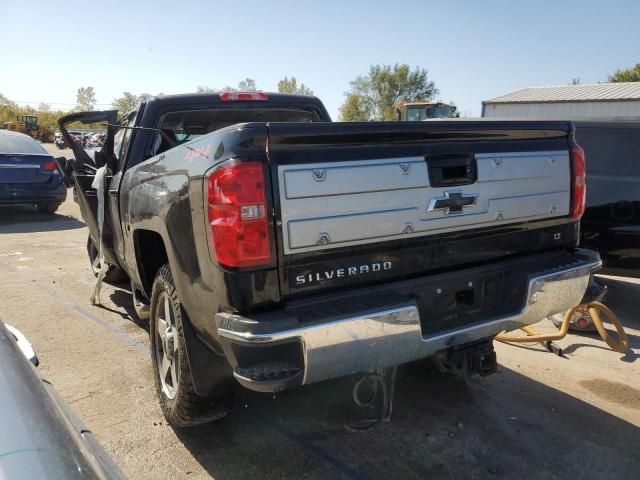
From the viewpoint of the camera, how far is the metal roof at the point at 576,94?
24.1 m

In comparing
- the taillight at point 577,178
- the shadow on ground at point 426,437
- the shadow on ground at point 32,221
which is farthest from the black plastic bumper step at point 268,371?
the shadow on ground at point 32,221

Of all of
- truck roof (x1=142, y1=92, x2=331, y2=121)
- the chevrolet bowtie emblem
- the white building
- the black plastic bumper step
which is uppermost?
the white building

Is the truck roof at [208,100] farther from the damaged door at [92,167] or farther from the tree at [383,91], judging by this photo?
the tree at [383,91]

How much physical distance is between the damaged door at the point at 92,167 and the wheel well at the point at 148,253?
91 cm

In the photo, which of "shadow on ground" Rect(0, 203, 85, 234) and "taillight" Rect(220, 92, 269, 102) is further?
"shadow on ground" Rect(0, 203, 85, 234)

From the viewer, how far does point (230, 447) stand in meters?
2.99

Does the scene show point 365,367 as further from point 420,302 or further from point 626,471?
point 626,471

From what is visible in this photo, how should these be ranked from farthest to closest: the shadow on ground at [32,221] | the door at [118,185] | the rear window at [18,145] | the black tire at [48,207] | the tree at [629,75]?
the tree at [629,75] < the black tire at [48,207] < the rear window at [18,145] < the shadow on ground at [32,221] < the door at [118,185]

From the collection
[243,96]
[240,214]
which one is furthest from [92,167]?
[240,214]

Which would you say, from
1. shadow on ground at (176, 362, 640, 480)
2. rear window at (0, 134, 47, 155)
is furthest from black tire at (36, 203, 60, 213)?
shadow on ground at (176, 362, 640, 480)

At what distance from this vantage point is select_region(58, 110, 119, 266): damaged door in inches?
169

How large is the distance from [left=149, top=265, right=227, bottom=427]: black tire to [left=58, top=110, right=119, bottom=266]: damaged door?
4.52 feet

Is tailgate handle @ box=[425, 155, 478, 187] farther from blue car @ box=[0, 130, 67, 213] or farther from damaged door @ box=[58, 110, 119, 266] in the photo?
blue car @ box=[0, 130, 67, 213]

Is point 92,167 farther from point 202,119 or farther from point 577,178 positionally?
point 577,178
